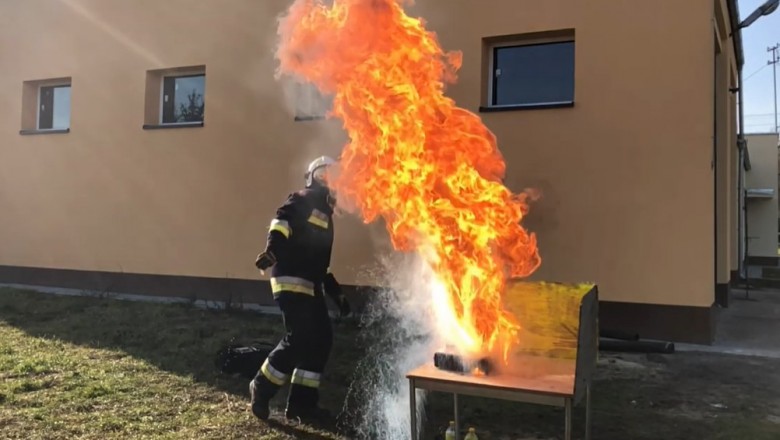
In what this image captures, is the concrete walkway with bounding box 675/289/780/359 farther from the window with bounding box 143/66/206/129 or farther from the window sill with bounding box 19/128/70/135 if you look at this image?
the window sill with bounding box 19/128/70/135

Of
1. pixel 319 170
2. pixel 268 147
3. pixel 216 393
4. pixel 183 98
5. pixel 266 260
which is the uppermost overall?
pixel 183 98

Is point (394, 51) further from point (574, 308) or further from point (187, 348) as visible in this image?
point (187, 348)

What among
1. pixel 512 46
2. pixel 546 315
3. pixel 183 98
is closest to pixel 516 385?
pixel 546 315

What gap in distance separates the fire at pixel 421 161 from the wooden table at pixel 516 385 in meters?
0.35

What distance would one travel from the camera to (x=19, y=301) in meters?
10.2

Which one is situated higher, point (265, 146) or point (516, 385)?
point (265, 146)

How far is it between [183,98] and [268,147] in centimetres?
243

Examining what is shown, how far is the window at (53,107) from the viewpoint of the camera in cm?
1234

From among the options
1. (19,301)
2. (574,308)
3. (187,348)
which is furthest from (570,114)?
(19,301)

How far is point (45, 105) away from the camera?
12609 millimetres

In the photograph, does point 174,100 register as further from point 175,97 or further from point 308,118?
point 308,118

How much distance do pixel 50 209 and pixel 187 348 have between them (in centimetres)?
634

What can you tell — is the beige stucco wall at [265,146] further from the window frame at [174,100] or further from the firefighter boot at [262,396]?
the firefighter boot at [262,396]

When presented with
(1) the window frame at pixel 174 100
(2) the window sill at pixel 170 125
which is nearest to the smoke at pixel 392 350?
(2) the window sill at pixel 170 125
